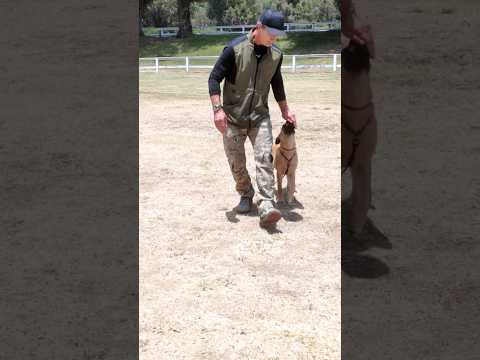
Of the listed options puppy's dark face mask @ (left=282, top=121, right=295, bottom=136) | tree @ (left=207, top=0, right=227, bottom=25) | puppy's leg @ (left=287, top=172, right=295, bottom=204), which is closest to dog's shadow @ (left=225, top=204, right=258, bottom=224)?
puppy's leg @ (left=287, top=172, right=295, bottom=204)

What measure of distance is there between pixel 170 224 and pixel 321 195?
169 cm

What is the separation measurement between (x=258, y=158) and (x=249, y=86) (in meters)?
0.60

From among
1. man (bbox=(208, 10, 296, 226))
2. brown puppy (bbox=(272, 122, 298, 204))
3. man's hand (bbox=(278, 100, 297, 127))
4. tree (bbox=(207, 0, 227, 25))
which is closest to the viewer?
man (bbox=(208, 10, 296, 226))

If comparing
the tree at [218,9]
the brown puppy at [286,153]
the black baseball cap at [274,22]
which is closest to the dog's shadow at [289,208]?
the brown puppy at [286,153]

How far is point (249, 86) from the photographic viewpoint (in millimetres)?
4918

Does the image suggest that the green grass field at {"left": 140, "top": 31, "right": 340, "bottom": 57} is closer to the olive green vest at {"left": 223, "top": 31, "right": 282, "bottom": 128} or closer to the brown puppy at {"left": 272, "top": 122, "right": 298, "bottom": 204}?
the brown puppy at {"left": 272, "top": 122, "right": 298, "bottom": 204}

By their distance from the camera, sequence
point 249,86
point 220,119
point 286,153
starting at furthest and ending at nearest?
1. point 286,153
2. point 249,86
3. point 220,119

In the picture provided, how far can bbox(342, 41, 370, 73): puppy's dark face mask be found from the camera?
1081 millimetres

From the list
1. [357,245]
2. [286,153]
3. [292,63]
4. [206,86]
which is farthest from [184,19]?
[357,245]

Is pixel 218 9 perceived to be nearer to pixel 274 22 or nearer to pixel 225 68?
pixel 225 68
